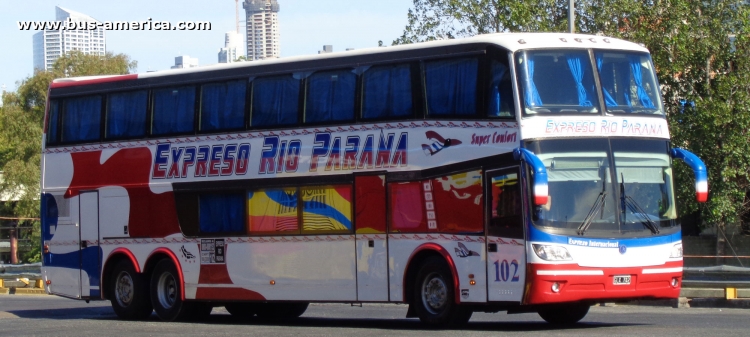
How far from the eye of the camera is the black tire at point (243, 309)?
68.4 feet

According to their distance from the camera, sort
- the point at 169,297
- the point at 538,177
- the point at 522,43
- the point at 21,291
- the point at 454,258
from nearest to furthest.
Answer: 1. the point at 538,177
2. the point at 522,43
3. the point at 454,258
4. the point at 169,297
5. the point at 21,291

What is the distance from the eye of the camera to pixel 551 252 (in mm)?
14625

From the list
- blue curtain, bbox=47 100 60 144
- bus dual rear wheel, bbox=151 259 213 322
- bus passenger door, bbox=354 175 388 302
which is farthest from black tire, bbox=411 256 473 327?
blue curtain, bbox=47 100 60 144

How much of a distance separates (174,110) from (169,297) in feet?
10.3

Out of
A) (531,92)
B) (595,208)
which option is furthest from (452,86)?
(595,208)

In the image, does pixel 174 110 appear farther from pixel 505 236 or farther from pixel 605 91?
pixel 605 91

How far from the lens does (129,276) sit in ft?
67.7

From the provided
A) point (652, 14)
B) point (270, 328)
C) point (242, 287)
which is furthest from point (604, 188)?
point (652, 14)

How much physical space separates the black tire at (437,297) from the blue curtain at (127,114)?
6425 mm

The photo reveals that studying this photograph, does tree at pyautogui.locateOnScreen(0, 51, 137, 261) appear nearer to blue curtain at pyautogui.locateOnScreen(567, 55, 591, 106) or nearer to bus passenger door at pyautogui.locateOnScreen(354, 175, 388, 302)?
bus passenger door at pyautogui.locateOnScreen(354, 175, 388, 302)

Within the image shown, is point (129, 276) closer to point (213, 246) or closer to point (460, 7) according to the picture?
point (213, 246)

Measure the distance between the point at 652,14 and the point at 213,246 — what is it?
75.6 ft

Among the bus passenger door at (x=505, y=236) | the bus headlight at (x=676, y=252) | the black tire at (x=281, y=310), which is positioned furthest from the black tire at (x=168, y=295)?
the bus headlight at (x=676, y=252)

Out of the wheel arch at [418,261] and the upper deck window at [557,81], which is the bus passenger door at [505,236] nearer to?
the wheel arch at [418,261]
